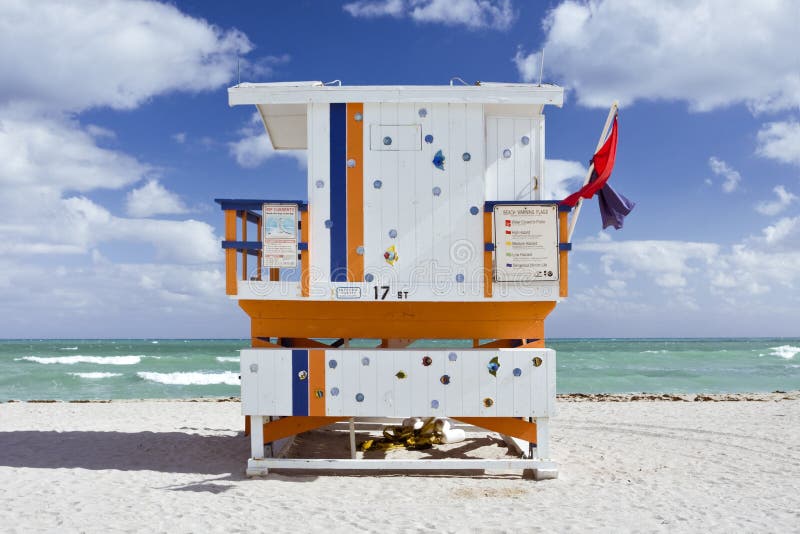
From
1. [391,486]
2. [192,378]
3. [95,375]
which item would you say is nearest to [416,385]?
[391,486]

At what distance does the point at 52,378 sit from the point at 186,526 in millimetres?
28021

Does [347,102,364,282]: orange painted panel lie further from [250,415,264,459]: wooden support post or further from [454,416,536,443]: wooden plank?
[454,416,536,443]: wooden plank


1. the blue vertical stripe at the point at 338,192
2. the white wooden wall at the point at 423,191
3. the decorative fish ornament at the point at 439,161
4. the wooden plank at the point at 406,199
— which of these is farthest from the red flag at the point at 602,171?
the blue vertical stripe at the point at 338,192

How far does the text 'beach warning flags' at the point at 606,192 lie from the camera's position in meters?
7.39

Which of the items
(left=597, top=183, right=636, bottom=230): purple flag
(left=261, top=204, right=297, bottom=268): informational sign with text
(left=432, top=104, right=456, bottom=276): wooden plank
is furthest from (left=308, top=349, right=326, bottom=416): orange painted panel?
(left=597, top=183, right=636, bottom=230): purple flag

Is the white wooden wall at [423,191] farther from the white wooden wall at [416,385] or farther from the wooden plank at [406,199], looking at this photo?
the white wooden wall at [416,385]

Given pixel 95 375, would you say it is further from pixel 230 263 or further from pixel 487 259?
pixel 487 259

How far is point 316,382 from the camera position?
24.3 ft

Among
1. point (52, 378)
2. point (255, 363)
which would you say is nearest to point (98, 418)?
point (255, 363)

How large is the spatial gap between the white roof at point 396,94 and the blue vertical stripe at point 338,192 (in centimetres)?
22

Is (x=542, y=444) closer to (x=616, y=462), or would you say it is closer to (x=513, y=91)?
(x=616, y=462)

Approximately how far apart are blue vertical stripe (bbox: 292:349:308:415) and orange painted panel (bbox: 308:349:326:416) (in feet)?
0.15

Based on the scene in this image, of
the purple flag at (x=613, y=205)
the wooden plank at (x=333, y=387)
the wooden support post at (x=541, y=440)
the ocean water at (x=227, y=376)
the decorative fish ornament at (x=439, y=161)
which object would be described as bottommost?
the ocean water at (x=227, y=376)

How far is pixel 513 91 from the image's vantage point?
754cm
